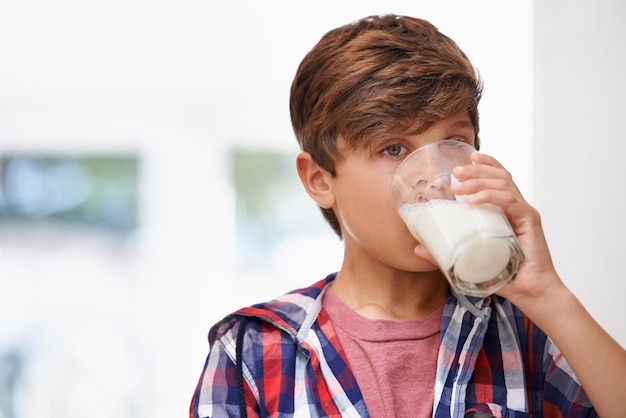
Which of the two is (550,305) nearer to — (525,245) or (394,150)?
(525,245)

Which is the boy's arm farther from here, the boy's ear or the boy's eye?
the boy's ear

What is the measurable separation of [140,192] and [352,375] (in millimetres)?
2121

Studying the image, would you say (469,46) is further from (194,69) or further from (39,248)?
(39,248)

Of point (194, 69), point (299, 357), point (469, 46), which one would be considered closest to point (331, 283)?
point (299, 357)

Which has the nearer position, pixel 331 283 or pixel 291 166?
pixel 331 283

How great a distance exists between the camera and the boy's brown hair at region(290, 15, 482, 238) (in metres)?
0.91

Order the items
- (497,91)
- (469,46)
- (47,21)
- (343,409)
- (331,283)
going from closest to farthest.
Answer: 1. (343,409)
2. (331,283)
3. (497,91)
4. (469,46)
5. (47,21)

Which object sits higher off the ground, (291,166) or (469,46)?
(469,46)

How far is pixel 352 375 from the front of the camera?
3.05 feet

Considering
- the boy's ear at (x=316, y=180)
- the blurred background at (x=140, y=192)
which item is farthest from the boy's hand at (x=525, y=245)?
the blurred background at (x=140, y=192)

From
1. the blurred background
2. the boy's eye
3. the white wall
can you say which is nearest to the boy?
the boy's eye

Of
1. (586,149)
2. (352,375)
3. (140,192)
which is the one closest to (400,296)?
(352,375)

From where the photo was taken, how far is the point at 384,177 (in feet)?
3.01

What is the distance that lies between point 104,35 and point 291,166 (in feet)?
2.77
